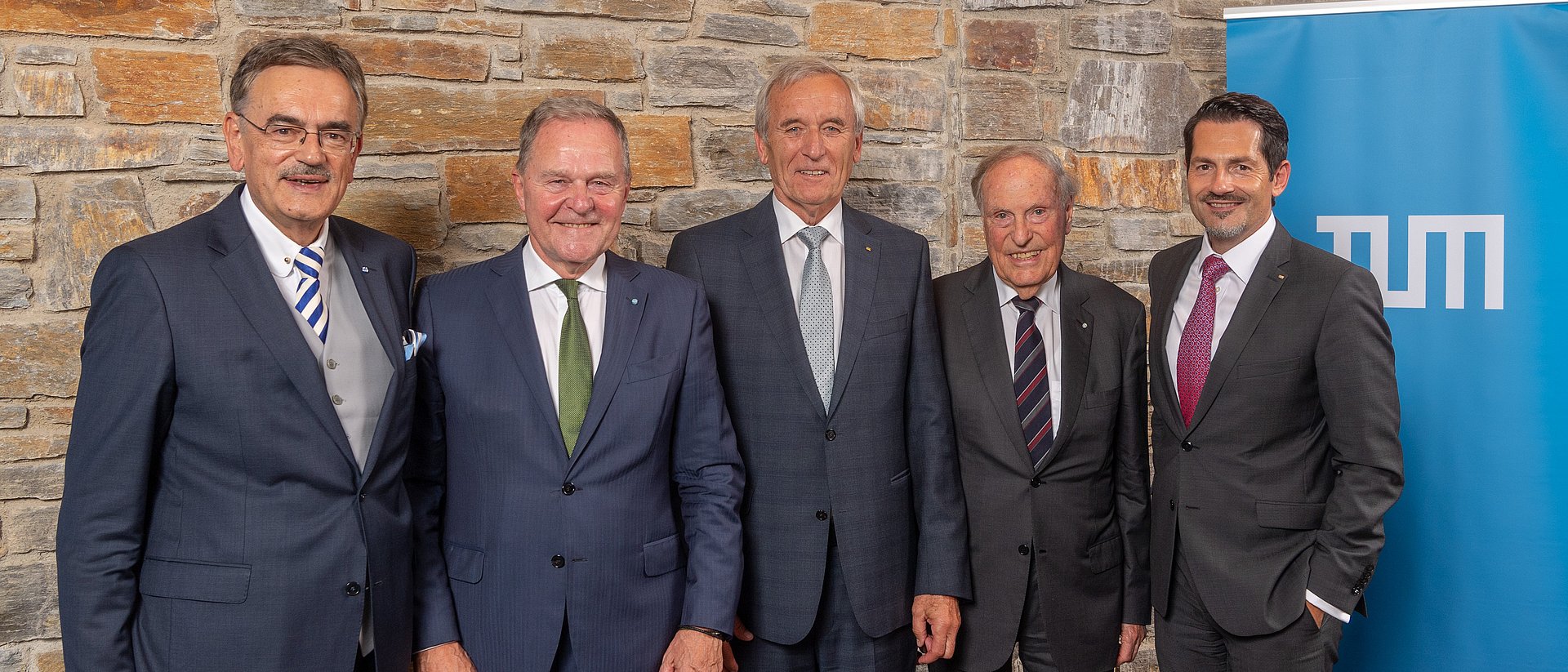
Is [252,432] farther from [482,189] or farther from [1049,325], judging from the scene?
[1049,325]

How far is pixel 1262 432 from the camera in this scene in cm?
229

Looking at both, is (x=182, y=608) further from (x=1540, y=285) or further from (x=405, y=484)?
(x=1540, y=285)

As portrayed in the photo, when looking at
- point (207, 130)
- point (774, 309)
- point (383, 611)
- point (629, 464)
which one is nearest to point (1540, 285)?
point (774, 309)

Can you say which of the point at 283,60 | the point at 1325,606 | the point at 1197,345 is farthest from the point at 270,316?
the point at 1325,606

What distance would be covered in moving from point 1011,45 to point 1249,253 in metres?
1.17

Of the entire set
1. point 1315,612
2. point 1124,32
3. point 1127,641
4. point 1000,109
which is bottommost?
point 1127,641

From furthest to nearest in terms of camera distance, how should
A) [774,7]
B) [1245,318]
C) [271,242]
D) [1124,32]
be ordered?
1. [1124,32]
2. [774,7]
3. [1245,318]
4. [271,242]

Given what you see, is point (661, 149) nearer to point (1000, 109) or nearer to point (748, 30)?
point (748, 30)

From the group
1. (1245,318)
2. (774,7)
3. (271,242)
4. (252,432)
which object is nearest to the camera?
(252,432)

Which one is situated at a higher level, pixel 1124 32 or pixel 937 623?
pixel 1124 32

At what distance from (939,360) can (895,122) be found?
1.01 m

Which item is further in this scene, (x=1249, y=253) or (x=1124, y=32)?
(x=1124, y=32)

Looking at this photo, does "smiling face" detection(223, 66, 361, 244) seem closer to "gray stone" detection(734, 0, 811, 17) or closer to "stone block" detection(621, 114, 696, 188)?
"stone block" detection(621, 114, 696, 188)

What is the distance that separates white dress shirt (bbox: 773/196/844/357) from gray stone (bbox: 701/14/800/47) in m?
0.74
